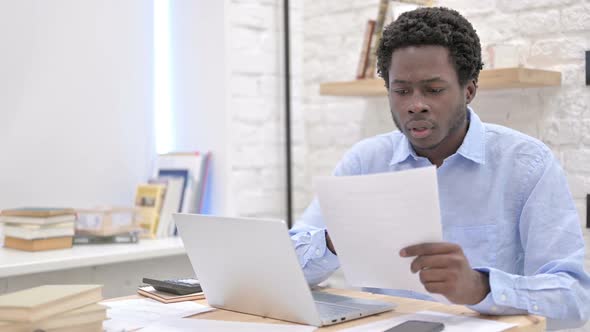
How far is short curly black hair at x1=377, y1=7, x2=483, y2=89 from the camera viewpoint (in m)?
1.54

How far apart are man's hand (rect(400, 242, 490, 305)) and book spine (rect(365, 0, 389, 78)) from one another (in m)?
1.26

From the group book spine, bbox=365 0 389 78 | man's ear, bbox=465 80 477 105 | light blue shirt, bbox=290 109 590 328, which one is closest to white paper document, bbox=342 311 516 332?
light blue shirt, bbox=290 109 590 328

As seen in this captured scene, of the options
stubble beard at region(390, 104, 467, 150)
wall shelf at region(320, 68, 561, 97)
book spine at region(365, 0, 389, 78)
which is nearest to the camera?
stubble beard at region(390, 104, 467, 150)

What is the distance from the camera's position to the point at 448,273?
1.19 meters

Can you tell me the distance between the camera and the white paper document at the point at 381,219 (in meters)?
1.09

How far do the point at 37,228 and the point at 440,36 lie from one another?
133 cm

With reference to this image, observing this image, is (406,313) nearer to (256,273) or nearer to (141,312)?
(256,273)

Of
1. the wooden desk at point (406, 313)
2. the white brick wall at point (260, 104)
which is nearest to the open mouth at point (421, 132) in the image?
the wooden desk at point (406, 313)

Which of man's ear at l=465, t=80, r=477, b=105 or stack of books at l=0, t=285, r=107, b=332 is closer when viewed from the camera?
stack of books at l=0, t=285, r=107, b=332

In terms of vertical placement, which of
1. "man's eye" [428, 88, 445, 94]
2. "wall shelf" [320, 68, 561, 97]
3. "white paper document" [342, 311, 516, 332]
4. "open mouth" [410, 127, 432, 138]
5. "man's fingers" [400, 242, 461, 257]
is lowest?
"white paper document" [342, 311, 516, 332]

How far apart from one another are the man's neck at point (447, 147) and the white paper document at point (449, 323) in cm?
44

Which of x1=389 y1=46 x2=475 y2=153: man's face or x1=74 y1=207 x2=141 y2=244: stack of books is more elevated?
x1=389 y1=46 x2=475 y2=153: man's face

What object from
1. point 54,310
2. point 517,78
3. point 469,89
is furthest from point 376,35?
point 54,310

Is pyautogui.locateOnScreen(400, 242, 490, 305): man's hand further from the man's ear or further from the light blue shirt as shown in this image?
the man's ear
